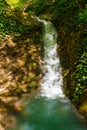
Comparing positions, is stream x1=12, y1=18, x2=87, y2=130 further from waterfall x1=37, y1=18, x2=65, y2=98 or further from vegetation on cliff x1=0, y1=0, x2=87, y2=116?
vegetation on cliff x1=0, y1=0, x2=87, y2=116

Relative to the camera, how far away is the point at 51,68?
14141mm

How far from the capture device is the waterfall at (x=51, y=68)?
12.8 meters

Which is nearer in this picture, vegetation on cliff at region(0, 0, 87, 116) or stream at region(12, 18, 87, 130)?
stream at region(12, 18, 87, 130)

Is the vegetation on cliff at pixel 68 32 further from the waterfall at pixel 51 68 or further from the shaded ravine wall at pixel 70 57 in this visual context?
the waterfall at pixel 51 68

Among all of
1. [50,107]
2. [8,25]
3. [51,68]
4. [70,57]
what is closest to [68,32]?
[70,57]

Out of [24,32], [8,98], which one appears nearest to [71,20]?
[24,32]

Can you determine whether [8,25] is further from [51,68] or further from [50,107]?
[50,107]

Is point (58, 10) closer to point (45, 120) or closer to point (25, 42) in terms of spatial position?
point (25, 42)

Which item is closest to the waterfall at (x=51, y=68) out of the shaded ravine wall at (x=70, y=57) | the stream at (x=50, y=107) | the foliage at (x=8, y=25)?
the stream at (x=50, y=107)

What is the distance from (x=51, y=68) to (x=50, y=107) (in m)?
3.28

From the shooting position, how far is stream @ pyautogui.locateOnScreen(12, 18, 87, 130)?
1001 centimetres

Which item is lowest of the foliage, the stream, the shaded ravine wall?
the stream

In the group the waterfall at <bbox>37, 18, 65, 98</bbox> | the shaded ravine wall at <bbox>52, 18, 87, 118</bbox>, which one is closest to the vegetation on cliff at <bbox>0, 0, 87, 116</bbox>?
the shaded ravine wall at <bbox>52, 18, 87, 118</bbox>

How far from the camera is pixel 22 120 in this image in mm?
10258
